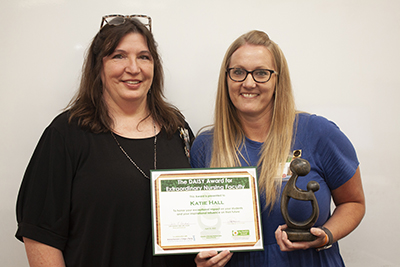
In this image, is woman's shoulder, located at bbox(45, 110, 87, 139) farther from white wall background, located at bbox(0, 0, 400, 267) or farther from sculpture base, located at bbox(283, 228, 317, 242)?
sculpture base, located at bbox(283, 228, 317, 242)

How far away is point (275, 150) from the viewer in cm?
167

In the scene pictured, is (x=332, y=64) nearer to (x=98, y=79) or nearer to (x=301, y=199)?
(x=301, y=199)

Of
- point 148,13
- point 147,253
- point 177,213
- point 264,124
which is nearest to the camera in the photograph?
point 177,213

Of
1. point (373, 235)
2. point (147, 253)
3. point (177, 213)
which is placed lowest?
point (373, 235)

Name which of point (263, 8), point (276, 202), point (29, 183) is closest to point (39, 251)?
point (29, 183)

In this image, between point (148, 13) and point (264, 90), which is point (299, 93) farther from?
point (148, 13)

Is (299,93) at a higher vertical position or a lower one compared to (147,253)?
higher

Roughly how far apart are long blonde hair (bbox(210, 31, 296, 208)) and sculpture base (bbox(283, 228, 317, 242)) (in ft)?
0.61

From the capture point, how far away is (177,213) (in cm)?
153

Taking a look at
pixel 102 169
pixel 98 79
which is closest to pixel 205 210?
pixel 102 169

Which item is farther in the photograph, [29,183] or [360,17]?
[360,17]

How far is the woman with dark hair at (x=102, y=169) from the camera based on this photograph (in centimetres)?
155

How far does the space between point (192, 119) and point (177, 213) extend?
88cm

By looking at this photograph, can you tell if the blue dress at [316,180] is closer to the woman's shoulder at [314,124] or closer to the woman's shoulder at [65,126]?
the woman's shoulder at [314,124]
